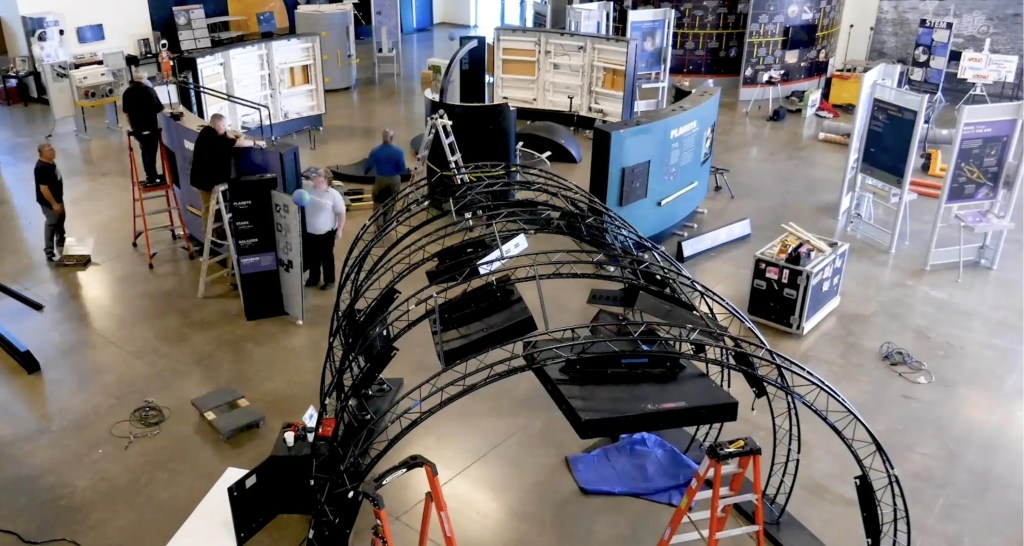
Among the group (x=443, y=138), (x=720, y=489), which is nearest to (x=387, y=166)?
(x=443, y=138)

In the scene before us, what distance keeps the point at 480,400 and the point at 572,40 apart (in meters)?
10.3

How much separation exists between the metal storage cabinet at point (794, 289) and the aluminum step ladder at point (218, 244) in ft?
20.2

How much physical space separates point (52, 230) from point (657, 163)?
8.06m

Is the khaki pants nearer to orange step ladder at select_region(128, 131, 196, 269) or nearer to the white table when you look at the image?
orange step ladder at select_region(128, 131, 196, 269)

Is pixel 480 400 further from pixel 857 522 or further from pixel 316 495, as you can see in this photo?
pixel 857 522

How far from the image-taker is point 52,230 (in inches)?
416

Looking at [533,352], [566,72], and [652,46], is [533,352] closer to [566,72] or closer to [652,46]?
[566,72]

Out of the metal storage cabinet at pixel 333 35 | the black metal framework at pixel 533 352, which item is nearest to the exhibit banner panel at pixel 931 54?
the black metal framework at pixel 533 352

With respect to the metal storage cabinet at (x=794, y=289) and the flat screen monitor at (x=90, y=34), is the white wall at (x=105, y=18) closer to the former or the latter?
the flat screen monitor at (x=90, y=34)

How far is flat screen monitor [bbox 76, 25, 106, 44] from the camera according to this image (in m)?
17.1

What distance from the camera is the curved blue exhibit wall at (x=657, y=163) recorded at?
10523 millimetres

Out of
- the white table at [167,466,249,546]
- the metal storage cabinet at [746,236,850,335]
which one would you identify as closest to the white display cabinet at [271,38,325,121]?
the metal storage cabinet at [746,236,850,335]

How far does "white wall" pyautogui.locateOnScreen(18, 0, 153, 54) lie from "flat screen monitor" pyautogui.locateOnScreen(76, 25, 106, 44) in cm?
8

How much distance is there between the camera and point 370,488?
5.31m
